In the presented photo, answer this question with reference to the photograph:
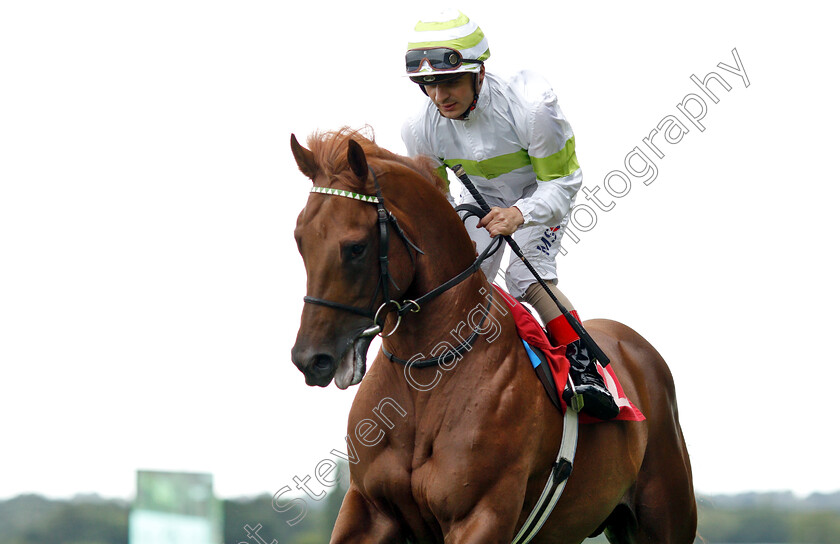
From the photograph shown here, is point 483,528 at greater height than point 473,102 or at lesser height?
lesser

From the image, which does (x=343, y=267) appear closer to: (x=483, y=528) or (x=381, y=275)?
(x=381, y=275)

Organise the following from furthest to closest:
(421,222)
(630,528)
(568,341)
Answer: (630,528) → (568,341) → (421,222)

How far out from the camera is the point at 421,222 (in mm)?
3486

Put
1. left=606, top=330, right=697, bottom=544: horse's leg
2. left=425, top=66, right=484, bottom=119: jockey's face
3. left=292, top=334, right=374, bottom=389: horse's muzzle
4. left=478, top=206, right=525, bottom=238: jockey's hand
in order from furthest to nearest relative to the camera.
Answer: left=606, top=330, right=697, bottom=544: horse's leg
left=425, top=66, right=484, bottom=119: jockey's face
left=478, top=206, right=525, bottom=238: jockey's hand
left=292, top=334, right=374, bottom=389: horse's muzzle

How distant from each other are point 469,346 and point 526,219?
27.6 inches

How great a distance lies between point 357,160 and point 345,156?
0.08 metres

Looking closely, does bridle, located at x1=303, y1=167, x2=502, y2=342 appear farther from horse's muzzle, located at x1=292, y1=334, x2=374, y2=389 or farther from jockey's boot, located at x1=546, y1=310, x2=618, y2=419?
jockey's boot, located at x1=546, y1=310, x2=618, y2=419

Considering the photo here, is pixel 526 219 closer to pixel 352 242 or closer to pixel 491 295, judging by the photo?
pixel 491 295

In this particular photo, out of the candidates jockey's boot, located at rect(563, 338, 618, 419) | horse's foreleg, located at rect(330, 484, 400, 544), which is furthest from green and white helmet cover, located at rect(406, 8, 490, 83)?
horse's foreleg, located at rect(330, 484, 400, 544)

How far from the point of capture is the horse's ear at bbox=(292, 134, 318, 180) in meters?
3.37

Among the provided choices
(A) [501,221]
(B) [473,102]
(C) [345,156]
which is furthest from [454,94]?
(C) [345,156]

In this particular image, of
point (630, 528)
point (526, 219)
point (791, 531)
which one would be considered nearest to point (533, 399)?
point (526, 219)

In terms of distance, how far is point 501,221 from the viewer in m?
3.75

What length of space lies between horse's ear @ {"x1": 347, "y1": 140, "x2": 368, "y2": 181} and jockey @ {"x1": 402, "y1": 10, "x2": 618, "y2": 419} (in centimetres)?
65
